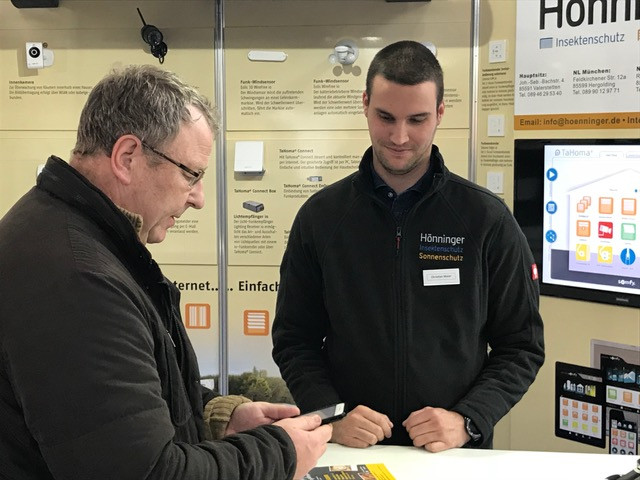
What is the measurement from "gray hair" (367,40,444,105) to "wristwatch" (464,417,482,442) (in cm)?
92

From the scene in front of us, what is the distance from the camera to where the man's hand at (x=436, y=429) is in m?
1.90

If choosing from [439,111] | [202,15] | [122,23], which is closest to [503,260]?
[439,111]

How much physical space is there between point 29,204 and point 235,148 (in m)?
2.70

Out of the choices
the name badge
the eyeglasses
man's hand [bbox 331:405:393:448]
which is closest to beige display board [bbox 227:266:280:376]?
the name badge

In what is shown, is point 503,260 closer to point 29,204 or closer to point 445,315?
point 445,315

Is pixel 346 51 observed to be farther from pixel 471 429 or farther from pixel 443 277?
pixel 471 429

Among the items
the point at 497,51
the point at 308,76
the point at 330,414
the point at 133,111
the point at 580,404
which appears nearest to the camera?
the point at 133,111

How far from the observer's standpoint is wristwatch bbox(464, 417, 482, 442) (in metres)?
1.97

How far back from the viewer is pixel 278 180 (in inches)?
154

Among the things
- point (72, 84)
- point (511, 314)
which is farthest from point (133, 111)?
point (72, 84)

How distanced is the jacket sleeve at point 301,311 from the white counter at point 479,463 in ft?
1.11

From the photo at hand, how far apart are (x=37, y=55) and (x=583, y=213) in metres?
2.87

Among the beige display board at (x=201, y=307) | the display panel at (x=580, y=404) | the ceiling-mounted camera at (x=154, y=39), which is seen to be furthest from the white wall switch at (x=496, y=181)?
the ceiling-mounted camera at (x=154, y=39)

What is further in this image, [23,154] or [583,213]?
[23,154]
